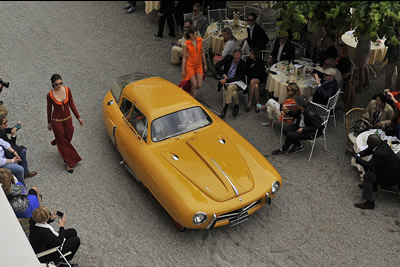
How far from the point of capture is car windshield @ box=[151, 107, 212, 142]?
7.54 metres

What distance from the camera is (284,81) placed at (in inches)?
373

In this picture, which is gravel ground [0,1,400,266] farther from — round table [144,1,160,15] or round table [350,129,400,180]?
round table [144,1,160,15]

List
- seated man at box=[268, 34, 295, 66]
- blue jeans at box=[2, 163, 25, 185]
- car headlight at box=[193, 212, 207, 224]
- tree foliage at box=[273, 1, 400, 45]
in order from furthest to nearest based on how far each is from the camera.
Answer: seated man at box=[268, 34, 295, 66]
tree foliage at box=[273, 1, 400, 45]
blue jeans at box=[2, 163, 25, 185]
car headlight at box=[193, 212, 207, 224]

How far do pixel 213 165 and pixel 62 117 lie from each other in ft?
8.98

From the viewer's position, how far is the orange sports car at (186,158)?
260 inches

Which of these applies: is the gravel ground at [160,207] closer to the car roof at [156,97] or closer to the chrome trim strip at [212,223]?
the chrome trim strip at [212,223]

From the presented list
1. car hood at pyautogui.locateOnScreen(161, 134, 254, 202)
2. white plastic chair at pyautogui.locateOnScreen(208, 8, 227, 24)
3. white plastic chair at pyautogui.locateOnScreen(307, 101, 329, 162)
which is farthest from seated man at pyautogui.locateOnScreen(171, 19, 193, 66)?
car hood at pyautogui.locateOnScreen(161, 134, 254, 202)

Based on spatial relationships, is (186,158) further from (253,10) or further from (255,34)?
(253,10)

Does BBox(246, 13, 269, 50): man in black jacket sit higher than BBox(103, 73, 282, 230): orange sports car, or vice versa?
BBox(246, 13, 269, 50): man in black jacket

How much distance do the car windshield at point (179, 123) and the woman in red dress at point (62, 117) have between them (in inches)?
58.1

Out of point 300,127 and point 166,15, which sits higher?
point 166,15

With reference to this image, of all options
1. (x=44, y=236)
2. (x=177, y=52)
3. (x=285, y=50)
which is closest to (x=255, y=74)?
(x=285, y=50)

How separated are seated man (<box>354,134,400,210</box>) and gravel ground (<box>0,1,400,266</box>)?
34cm

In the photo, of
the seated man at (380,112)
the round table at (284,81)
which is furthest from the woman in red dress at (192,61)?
the seated man at (380,112)
